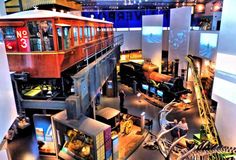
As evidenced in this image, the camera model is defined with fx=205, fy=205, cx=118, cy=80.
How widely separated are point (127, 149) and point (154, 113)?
16.6ft

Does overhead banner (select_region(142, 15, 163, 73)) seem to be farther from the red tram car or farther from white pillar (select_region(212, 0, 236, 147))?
the red tram car

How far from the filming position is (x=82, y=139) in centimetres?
807

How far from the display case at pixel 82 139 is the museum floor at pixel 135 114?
100 inches

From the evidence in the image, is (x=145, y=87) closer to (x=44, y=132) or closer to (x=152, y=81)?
(x=152, y=81)

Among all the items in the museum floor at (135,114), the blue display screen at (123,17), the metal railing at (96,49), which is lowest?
the museum floor at (135,114)

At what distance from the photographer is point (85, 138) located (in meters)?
7.92

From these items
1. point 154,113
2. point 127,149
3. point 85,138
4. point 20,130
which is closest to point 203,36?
point 154,113

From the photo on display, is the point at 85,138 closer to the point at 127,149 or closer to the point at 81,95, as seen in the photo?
the point at 81,95

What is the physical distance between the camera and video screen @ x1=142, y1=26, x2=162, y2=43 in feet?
73.9

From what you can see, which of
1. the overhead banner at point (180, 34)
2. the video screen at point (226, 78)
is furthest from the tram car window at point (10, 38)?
the overhead banner at point (180, 34)

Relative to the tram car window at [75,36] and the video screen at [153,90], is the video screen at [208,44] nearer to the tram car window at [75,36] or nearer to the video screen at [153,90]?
the video screen at [153,90]

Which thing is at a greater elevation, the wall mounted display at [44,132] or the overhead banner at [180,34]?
the overhead banner at [180,34]

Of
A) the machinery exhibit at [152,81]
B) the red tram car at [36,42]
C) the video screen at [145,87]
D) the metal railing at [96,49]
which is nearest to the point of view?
the red tram car at [36,42]

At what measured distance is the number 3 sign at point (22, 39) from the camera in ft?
26.4
